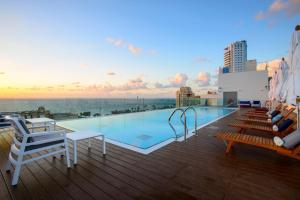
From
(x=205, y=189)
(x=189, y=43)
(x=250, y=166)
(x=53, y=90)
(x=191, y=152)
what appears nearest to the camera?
(x=205, y=189)

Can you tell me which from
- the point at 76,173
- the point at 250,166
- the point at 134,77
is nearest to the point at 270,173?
the point at 250,166

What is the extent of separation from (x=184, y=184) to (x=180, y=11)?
25.2 ft

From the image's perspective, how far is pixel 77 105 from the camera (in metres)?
6.66

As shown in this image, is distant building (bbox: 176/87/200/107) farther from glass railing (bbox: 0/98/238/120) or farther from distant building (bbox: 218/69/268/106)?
distant building (bbox: 218/69/268/106)

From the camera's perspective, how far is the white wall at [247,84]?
1391 cm

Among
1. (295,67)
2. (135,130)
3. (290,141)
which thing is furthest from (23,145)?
(295,67)

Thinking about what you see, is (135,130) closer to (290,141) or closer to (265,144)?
(265,144)

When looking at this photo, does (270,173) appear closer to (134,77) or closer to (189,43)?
(189,43)

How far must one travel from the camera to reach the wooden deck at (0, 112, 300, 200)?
5.30ft

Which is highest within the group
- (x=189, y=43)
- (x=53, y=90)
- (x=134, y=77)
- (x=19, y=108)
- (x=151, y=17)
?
(x=151, y=17)

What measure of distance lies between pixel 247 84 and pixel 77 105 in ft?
49.7

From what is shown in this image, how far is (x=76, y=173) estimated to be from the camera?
6.80ft

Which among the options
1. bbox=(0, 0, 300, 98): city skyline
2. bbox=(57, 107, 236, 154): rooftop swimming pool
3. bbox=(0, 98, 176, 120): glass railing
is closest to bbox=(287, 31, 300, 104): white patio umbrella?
bbox=(0, 0, 300, 98): city skyline

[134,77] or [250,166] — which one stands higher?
[134,77]
